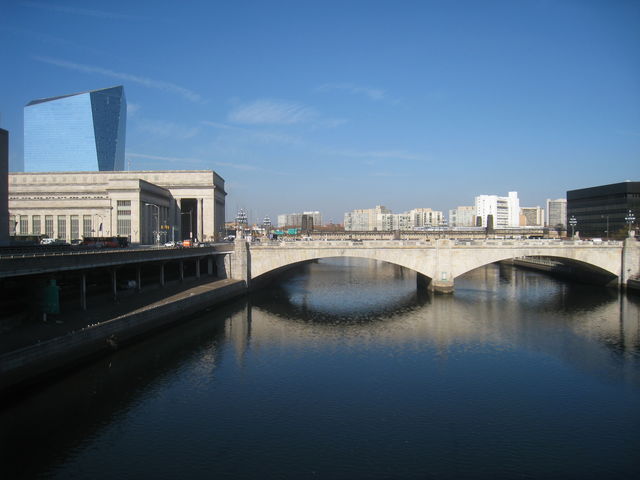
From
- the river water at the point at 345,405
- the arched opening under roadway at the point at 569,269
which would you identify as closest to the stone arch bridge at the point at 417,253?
the arched opening under roadway at the point at 569,269

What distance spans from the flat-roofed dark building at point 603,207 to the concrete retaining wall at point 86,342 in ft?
345

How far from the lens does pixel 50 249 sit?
4541 cm

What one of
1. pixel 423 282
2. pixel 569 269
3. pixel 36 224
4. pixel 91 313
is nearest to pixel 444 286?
pixel 423 282

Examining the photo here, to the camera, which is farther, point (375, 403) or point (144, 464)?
point (375, 403)

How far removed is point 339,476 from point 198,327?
1123 inches

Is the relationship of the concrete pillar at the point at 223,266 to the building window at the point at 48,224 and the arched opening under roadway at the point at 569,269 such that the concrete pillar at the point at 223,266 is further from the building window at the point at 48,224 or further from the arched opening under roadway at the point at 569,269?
the building window at the point at 48,224

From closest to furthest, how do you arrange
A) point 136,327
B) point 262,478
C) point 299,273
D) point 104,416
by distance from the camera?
point 262,478, point 104,416, point 136,327, point 299,273

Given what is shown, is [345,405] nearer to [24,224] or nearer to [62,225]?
[62,225]

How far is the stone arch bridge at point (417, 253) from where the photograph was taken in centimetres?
6519

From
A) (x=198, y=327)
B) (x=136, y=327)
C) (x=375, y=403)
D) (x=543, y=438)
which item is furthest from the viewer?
(x=198, y=327)

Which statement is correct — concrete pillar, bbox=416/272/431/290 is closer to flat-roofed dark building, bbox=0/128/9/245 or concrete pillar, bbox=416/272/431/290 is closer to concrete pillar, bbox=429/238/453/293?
concrete pillar, bbox=429/238/453/293

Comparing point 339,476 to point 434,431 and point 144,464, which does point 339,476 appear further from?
point 144,464

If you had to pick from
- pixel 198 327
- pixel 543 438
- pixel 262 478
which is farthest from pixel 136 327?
pixel 543 438

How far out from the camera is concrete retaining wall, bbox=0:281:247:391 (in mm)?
25438
